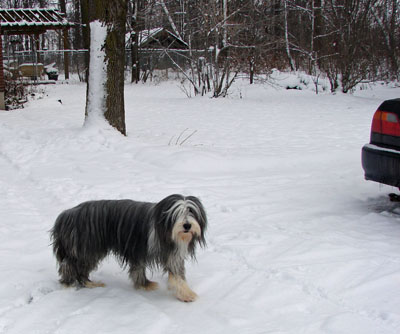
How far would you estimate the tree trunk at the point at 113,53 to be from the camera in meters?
9.77

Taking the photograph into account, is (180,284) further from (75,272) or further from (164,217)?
(75,272)

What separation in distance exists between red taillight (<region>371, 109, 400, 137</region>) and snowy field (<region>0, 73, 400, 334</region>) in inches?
41.0

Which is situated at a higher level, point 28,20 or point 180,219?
point 28,20

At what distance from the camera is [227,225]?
5367mm

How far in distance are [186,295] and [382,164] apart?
2900 mm

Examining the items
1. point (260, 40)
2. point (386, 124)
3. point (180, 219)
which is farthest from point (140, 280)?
point (260, 40)

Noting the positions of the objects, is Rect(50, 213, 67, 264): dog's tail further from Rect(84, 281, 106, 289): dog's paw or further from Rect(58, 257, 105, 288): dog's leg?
Rect(84, 281, 106, 289): dog's paw

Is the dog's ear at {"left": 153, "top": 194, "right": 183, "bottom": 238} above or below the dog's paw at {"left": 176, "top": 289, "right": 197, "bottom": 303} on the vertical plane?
above

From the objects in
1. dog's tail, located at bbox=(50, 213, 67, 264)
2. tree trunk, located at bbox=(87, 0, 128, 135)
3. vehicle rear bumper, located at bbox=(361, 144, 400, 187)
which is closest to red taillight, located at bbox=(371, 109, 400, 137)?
vehicle rear bumper, located at bbox=(361, 144, 400, 187)

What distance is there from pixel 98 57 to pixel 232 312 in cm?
769

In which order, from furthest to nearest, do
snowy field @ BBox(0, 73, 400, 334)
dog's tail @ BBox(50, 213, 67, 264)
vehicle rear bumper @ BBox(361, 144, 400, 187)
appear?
vehicle rear bumper @ BBox(361, 144, 400, 187)
dog's tail @ BBox(50, 213, 67, 264)
snowy field @ BBox(0, 73, 400, 334)

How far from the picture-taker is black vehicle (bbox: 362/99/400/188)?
5129 mm

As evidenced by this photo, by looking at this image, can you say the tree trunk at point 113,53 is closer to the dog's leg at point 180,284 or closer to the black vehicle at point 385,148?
the black vehicle at point 385,148

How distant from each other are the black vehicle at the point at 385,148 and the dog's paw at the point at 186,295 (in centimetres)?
280
